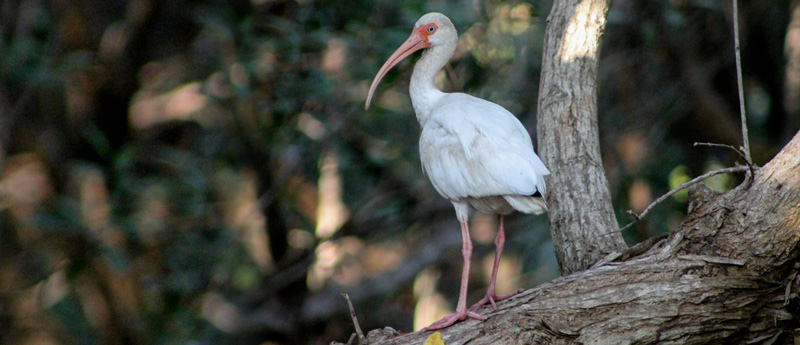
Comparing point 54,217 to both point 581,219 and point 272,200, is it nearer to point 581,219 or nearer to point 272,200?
point 272,200

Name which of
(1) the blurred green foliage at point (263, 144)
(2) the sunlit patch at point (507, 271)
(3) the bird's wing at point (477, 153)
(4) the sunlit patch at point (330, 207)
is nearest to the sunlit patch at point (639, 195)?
(1) the blurred green foliage at point (263, 144)

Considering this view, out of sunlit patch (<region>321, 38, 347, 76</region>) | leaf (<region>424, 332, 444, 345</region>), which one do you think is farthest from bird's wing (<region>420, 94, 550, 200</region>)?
sunlit patch (<region>321, 38, 347, 76</region>)

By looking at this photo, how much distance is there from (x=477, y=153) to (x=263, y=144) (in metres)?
3.81

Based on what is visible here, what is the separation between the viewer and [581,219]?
11.9 ft

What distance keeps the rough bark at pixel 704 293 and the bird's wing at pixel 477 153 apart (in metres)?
0.66

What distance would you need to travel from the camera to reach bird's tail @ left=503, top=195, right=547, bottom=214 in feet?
12.2

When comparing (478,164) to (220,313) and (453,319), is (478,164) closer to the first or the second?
(453,319)

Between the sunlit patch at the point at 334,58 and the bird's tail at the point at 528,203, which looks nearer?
the bird's tail at the point at 528,203

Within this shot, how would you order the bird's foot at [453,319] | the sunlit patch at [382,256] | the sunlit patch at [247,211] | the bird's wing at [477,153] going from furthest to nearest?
1. the sunlit patch at [382,256]
2. the sunlit patch at [247,211]
3. the bird's wing at [477,153]
4. the bird's foot at [453,319]

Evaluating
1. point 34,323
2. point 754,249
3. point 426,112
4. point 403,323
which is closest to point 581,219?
point 754,249

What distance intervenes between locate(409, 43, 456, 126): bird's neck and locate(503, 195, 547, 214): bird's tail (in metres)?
1.11

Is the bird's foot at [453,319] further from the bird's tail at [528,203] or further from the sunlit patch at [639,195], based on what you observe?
the sunlit patch at [639,195]

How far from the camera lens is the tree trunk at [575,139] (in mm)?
3623

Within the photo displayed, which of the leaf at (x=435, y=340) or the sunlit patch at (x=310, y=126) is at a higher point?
the sunlit patch at (x=310, y=126)
